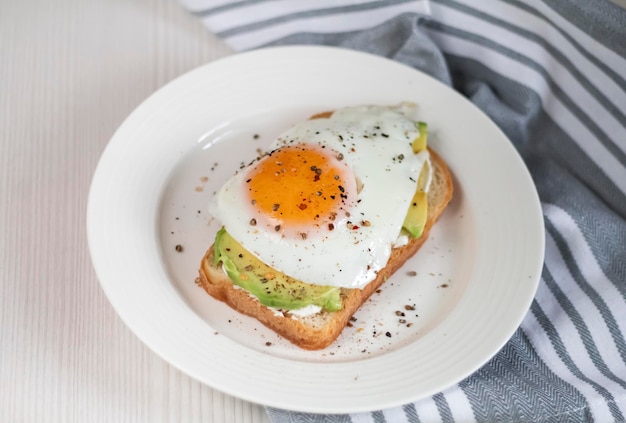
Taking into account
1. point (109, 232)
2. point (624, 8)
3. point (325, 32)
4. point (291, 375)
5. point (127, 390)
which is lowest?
point (127, 390)

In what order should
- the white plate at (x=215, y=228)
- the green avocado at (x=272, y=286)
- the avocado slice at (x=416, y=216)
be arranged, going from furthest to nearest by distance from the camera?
1. the avocado slice at (x=416, y=216)
2. the green avocado at (x=272, y=286)
3. the white plate at (x=215, y=228)

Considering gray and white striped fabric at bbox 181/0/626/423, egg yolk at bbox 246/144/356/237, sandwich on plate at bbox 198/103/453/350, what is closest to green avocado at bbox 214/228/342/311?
sandwich on plate at bbox 198/103/453/350

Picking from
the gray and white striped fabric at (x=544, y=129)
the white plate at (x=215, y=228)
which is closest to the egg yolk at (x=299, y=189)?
the white plate at (x=215, y=228)

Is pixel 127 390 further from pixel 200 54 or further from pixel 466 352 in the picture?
pixel 200 54

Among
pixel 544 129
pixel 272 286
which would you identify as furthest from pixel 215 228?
pixel 544 129

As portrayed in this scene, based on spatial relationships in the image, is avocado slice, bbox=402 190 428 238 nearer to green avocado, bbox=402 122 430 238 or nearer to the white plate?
green avocado, bbox=402 122 430 238

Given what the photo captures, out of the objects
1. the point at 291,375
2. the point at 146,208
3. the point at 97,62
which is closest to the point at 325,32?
the point at 97,62

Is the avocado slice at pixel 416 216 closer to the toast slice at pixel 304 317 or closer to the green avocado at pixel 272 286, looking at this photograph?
the toast slice at pixel 304 317
